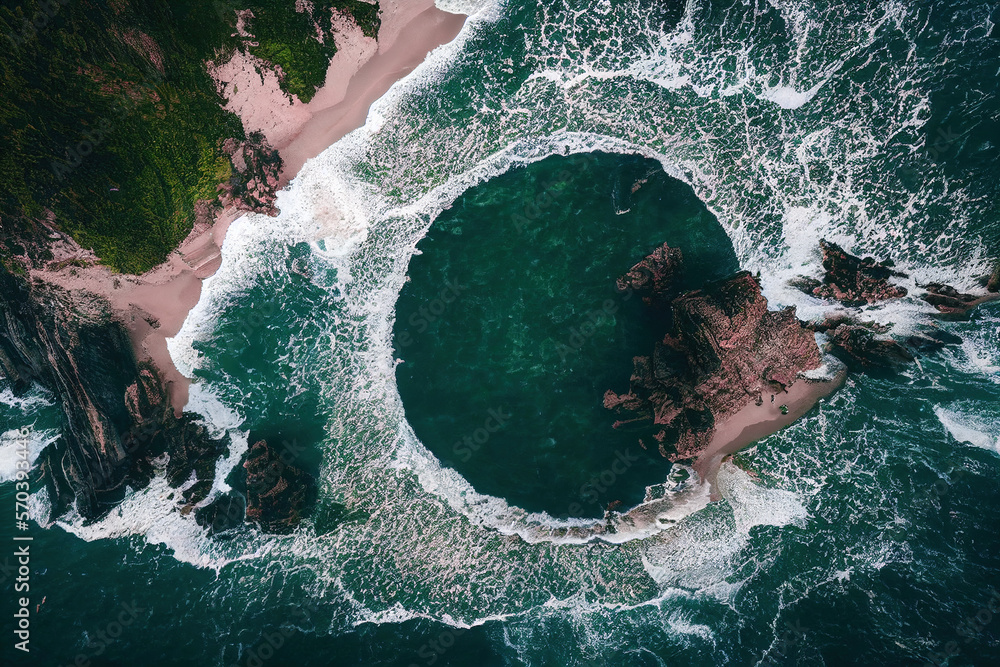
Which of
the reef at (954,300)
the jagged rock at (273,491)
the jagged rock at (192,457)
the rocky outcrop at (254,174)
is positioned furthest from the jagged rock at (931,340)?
the jagged rock at (192,457)

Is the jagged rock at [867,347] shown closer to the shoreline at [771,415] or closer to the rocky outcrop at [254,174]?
the shoreline at [771,415]

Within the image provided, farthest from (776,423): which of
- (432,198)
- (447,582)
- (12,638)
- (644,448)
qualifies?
(12,638)

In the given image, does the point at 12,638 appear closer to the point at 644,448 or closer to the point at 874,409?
the point at 644,448

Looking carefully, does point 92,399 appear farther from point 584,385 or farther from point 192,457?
point 584,385

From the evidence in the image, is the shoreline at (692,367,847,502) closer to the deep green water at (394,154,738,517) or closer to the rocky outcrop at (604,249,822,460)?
the rocky outcrop at (604,249,822,460)

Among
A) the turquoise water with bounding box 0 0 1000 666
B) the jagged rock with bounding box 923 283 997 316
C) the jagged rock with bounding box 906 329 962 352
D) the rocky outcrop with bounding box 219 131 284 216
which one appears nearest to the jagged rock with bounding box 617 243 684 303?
the turquoise water with bounding box 0 0 1000 666

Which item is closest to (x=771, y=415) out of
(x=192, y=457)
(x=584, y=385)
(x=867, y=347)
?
(x=867, y=347)
